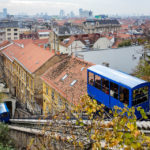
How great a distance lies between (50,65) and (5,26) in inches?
3090

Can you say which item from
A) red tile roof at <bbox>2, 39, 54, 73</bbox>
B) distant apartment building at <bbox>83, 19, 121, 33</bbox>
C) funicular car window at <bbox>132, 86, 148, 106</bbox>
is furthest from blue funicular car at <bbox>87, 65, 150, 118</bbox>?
distant apartment building at <bbox>83, 19, 121, 33</bbox>

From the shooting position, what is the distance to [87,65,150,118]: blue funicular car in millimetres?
14758

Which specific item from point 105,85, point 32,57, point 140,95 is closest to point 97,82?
point 105,85

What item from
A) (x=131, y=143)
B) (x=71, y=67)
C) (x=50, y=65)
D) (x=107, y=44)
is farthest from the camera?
(x=107, y=44)

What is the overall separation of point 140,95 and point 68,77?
1131cm

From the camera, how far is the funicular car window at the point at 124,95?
14.8m

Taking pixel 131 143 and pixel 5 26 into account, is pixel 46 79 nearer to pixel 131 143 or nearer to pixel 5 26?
pixel 131 143

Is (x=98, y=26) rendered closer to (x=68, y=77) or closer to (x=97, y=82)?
(x=68, y=77)

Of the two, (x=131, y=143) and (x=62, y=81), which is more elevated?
(x=131, y=143)

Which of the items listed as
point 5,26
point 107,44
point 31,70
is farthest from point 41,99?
point 5,26

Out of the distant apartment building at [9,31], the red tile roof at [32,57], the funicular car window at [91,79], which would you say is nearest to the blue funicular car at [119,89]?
the funicular car window at [91,79]

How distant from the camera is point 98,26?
128625 mm

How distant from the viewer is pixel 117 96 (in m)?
15.6

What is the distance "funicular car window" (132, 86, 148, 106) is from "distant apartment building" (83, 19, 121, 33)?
11060 cm
